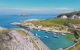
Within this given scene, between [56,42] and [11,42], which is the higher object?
[11,42]

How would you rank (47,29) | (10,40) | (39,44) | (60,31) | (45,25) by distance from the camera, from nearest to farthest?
(10,40) → (39,44) → (60,31) → (47,29) → (45,25)

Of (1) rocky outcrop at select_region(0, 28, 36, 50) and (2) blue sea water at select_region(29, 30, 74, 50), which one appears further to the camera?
(2) blue sea water at select_region(29, 30, 74, 50)

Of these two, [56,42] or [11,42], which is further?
[56,42]

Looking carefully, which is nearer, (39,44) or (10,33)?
(10,33)

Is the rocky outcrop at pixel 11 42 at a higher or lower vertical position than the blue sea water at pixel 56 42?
higher

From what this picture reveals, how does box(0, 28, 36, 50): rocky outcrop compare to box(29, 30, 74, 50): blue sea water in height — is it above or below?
above

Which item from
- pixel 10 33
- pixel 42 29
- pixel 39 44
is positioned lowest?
pixel 42 29

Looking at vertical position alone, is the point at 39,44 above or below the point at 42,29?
above

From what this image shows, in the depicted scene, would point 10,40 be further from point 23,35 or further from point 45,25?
point 45,25

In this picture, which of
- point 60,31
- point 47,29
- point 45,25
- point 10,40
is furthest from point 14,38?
point 45,25

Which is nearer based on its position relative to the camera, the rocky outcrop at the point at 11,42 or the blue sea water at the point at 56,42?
the rocky outcrop at the point at 11,42

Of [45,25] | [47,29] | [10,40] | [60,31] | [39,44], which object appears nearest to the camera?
[10,40]
